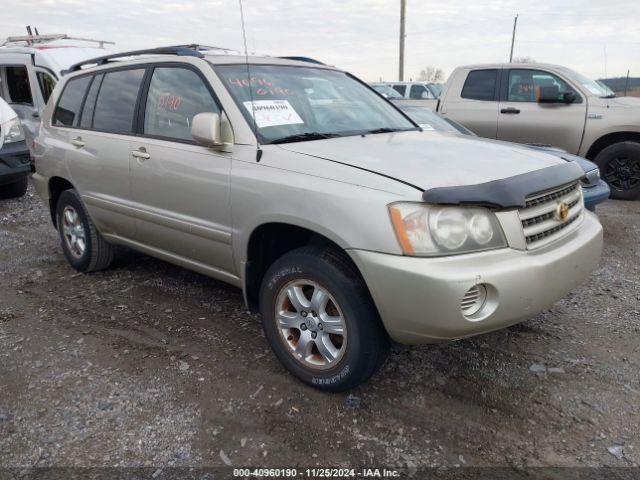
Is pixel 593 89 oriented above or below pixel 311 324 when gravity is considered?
above

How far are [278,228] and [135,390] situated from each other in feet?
3.79

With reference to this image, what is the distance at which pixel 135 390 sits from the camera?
9.45ft

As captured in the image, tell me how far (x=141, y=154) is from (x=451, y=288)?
7.56 feet

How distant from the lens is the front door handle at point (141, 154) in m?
3.52

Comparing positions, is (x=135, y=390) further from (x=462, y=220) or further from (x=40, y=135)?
(x=40, y=135)

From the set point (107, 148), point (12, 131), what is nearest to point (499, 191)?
point (107, 148)

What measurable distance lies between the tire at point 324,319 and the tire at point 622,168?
5873 mm

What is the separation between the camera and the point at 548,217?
263 centimetres

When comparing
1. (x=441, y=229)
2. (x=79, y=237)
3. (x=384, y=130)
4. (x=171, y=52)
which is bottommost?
(x=79, y=237)

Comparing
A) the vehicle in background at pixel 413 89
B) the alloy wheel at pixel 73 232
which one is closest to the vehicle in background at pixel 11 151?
the alloy wheel at pixel 73 232

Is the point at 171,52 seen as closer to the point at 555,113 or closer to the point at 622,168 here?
the point at 555,113

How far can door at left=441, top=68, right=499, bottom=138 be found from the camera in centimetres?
Answer: 783

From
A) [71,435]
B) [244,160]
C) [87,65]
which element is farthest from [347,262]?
[87,65]

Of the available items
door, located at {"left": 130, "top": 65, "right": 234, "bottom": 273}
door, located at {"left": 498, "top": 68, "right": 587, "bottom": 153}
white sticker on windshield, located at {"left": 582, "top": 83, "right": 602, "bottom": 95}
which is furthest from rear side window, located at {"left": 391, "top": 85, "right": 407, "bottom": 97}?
door, located at {"left": 130, "top": 65, "right": 234, "bottom": 273}
